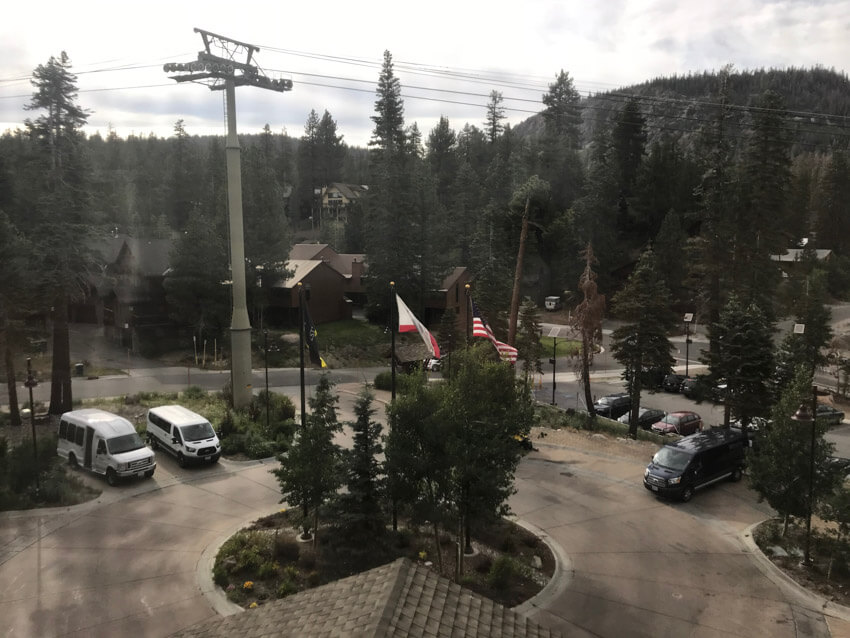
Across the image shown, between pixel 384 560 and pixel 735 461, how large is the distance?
14005mm

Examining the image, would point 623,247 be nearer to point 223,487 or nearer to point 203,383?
point 203,383

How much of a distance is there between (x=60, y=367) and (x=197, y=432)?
406 inches

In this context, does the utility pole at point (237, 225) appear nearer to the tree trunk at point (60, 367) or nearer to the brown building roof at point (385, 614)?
the tree trunk at point (60, 367)

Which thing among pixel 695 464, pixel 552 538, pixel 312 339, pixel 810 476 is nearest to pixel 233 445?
pixel 312 339

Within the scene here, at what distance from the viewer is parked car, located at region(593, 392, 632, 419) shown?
36656mm

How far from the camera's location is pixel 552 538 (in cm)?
1733

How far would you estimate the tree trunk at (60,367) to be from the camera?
28422mm

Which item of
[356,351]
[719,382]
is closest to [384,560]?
[719,382]

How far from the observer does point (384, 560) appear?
15188 millimetres

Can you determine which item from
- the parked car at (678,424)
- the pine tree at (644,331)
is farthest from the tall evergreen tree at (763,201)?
the pine tree at (644,331)

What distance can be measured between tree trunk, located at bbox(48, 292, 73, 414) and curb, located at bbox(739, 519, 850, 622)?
28264 millimetres

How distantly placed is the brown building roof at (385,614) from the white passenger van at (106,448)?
15336 millimetres

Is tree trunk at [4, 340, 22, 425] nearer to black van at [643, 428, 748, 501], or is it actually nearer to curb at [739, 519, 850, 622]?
black van at [643, 428, 748, 501]

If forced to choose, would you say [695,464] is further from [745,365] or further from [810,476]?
[745,365]
